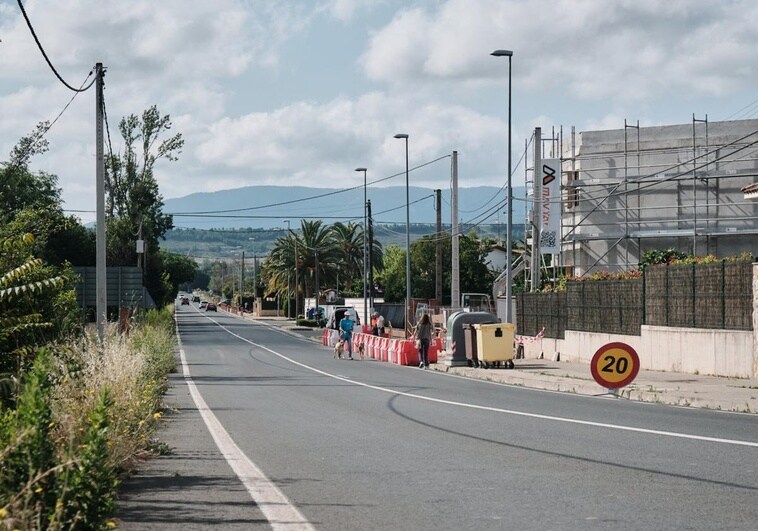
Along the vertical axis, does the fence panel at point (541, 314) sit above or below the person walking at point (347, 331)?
above

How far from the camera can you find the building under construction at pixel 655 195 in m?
51.3

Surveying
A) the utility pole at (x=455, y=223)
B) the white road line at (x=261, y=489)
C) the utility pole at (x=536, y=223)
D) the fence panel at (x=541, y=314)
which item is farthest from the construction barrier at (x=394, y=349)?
the white road line at (x=261, y=489)

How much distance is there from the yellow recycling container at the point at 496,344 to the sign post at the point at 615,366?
10.8 meters

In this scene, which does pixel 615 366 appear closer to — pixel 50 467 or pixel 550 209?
pixel 50 467

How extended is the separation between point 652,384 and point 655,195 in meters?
32.9

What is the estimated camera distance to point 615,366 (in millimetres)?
19812

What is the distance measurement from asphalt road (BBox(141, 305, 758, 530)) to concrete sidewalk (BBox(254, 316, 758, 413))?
0.87 meters

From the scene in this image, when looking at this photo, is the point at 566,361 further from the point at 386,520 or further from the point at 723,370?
the point at 386,520

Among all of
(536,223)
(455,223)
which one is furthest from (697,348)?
(455,223)

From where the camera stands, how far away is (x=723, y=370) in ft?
80.5

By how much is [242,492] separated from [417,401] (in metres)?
10.6

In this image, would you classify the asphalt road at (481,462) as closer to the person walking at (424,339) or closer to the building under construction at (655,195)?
the person walking at (424,339)

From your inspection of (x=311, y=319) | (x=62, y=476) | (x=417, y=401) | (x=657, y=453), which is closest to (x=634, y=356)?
(x=417, y=401)

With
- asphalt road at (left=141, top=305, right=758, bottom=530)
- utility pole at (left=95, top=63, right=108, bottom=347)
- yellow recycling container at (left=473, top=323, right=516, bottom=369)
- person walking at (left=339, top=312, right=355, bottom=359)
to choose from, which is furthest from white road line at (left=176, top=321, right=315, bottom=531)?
person walking at (left=339, top=312, right=355, bottom=359)
